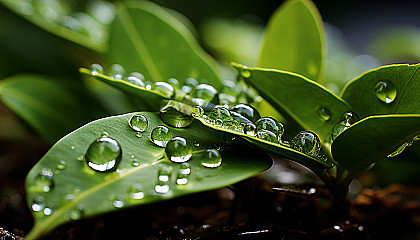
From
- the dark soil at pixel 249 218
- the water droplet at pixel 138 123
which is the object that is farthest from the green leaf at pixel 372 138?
the water droplet at pixel 138 123

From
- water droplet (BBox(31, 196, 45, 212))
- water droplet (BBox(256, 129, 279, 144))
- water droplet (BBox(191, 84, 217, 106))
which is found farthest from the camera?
water droplet (BBox(191, 84, 217, 106))

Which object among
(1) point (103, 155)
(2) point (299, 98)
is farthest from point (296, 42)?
(1) point (103, 155)

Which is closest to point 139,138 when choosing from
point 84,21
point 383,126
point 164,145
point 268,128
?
point 164,145

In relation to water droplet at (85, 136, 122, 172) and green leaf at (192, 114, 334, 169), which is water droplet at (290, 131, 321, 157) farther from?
water droplet at (85, 136, 122, 172)

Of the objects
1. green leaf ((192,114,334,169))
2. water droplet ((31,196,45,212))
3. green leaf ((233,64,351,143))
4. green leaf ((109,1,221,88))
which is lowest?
water droplet ((31,196,45,212))

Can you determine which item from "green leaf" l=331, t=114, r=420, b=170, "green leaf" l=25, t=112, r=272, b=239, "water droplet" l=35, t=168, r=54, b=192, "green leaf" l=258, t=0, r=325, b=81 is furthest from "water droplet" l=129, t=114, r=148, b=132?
"green leaf" l=258, t=0, r=325, b=81
